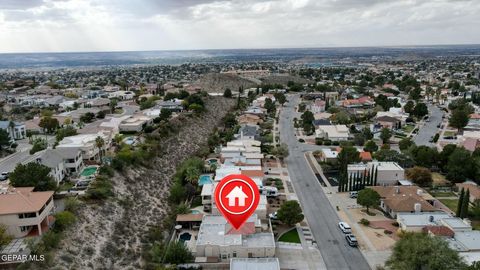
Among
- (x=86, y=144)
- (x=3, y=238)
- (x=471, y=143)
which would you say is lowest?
(x=471, y=143)

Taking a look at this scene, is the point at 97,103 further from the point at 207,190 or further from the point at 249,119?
the point at 207,190

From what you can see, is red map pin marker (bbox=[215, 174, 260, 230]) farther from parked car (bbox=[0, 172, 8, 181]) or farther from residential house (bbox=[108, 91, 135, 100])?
residential house (bbox=[108, 91, 135, 100])

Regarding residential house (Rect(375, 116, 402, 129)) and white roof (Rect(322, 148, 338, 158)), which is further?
residential house (Rect(375, 116, 402, 129))

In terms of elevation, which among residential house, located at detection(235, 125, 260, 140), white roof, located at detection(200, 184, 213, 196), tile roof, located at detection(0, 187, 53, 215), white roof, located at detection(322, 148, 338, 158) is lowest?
white roof, located at detection(322, 148, 338, 158)

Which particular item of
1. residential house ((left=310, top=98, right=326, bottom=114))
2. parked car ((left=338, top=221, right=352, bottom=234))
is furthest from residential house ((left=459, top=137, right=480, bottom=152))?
residential house ((left=310, top=98, right=326, bottom=114))

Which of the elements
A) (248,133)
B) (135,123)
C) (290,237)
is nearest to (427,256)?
(290,237)

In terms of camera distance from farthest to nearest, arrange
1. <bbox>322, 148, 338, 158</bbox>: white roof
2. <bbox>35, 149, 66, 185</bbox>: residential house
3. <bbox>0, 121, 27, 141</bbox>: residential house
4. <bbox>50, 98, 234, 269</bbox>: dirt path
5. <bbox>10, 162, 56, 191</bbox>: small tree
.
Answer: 1. <bbox>0, 121, 27, 141</bbox>: residential house
2. <bbox>322, 148, 338, 158</bbox>: white roof
3. <bbox>35, 149, 66, 185</bbox>: residential house
4. <bbox>10, 162, 56, 191</bbox>: small tree
5. <bbox>50, 98, 234, 269</bbox>: dirt path

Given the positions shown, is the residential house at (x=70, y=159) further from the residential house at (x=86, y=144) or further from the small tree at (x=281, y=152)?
the small tree at (x=281, y=152)
